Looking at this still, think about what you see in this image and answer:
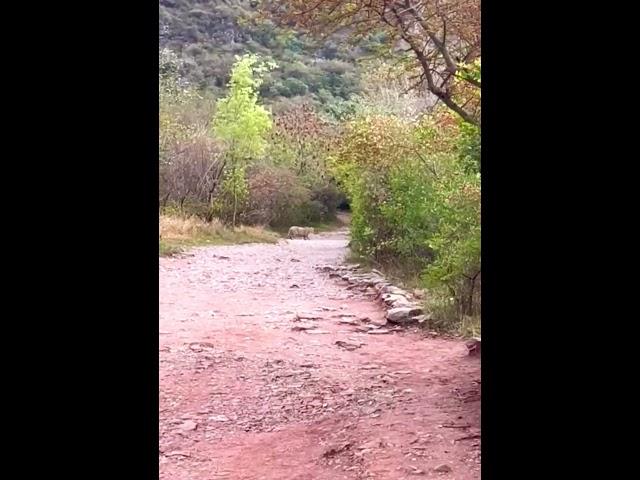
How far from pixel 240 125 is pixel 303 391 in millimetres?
5698

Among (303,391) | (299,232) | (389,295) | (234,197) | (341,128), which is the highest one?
(341,128)

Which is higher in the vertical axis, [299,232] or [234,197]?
[234,197]

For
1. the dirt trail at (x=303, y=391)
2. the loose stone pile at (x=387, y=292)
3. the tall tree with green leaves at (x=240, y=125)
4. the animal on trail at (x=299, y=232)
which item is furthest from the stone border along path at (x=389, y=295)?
the tall tree with green leaves at (x=240, y=125)

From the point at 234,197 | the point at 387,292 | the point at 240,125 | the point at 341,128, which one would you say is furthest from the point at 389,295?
the point at 240,125

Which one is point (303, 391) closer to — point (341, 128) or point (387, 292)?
point (387, 292)

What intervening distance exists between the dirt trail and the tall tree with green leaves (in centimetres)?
245

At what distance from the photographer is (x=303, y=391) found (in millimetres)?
5008

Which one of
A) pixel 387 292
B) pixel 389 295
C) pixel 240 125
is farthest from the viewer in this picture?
pixel 240 125

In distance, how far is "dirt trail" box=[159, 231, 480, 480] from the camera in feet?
12.2

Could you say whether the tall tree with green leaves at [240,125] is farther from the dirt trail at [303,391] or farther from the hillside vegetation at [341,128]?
the dirt trail at [303,391]

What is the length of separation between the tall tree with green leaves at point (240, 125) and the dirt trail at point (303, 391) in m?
2.45

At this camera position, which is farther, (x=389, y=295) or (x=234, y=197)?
(x=234, y=197)
